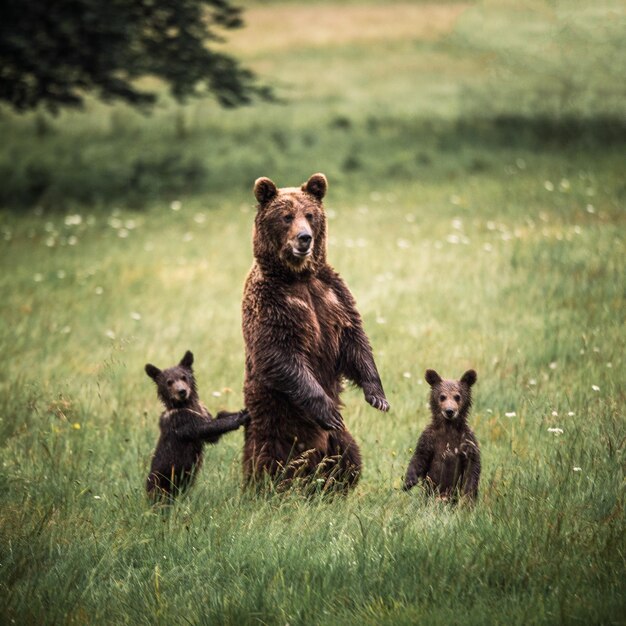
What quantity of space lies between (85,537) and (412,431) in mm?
2503

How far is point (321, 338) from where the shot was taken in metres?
5.55

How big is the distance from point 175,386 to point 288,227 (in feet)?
3.82

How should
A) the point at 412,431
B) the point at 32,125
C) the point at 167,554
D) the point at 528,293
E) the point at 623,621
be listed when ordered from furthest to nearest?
1. the point at 32,125
2. the point at 528,293
3. the point at 412,431
4. the point at 167,554
5. the point at 623,621

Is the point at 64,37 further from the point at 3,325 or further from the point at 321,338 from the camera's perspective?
the point at 321,338

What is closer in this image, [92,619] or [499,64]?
[92,619]

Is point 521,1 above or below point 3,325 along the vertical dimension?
above

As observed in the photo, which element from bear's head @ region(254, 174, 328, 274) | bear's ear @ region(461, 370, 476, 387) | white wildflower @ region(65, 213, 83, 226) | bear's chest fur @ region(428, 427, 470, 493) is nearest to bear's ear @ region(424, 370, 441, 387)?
bear's ear @ region(461, 370, 476, 387)

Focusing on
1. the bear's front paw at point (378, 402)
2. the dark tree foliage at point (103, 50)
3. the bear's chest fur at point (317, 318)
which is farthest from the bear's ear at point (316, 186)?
the dark tree foliage at point (103, 50)

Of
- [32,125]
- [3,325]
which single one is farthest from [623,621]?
[32,125]

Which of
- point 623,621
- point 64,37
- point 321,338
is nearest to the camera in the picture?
point 623,621

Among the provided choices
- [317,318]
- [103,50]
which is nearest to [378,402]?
[317,318]

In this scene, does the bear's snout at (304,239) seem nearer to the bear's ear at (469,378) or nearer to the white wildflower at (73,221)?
the bear's ear at (469,378)

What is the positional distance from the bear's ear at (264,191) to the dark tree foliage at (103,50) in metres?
11.3

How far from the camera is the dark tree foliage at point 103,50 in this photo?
1596 cm
